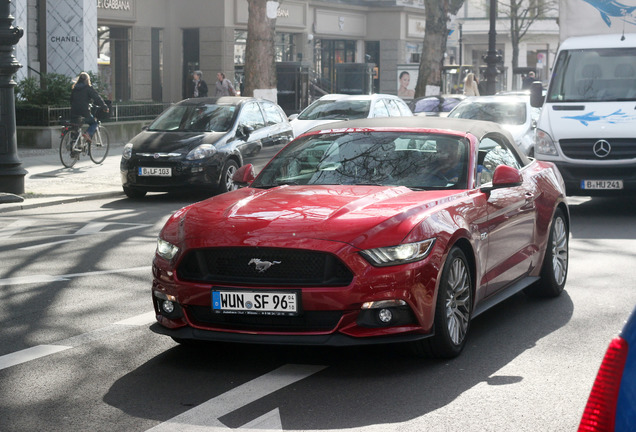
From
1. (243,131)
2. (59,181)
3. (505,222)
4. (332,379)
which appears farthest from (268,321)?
(59,181)

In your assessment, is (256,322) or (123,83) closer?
(256,322)

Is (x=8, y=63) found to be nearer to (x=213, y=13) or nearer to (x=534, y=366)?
(x=534, y=366)

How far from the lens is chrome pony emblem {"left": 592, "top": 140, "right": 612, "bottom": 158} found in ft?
46.7

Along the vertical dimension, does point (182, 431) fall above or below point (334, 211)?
below

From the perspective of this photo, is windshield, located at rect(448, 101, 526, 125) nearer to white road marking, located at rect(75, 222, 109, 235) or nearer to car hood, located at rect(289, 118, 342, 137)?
car hood, located at rect(289, 118, 342, 137)

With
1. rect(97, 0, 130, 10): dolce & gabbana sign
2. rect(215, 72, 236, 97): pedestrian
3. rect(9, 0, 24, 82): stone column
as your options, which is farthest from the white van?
rect(97, 0, 130, 10): dolce & gabbana sign

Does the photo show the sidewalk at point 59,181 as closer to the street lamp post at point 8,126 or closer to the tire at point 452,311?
the street lamp post at point 8,126

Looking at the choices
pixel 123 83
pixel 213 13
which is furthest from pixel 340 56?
pixel 123 83

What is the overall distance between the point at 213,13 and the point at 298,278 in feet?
123

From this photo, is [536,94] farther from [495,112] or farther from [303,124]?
[303,124]

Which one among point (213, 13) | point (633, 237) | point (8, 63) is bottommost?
point (633, 237)

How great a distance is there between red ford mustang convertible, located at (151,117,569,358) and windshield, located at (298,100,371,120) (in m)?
14.9

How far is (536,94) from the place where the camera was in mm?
15430

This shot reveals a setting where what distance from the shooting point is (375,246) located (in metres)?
5.90
